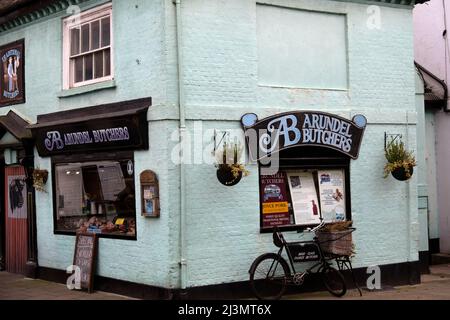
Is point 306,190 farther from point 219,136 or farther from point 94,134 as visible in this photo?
point 94,134

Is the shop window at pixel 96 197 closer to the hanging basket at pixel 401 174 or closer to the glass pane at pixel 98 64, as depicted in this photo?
the glass pane at pixel 98 64

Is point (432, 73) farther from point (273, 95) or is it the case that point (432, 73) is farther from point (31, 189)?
point (31, 189)

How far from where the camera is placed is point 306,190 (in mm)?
11258

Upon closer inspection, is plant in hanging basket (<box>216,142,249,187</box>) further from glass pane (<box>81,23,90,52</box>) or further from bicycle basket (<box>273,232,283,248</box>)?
glass pane (<box>81,23,90,52</box>)

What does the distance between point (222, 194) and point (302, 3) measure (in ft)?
12.1

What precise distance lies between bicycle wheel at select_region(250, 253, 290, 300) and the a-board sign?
285 cm

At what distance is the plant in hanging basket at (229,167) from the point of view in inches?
383

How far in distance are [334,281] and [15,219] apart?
686cm

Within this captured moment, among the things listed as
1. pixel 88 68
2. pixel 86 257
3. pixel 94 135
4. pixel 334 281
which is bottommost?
pixel 334 281

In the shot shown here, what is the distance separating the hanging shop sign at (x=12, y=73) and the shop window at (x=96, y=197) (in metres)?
2.15

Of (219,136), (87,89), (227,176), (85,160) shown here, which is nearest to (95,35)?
(87,89)

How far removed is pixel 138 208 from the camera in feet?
34.0

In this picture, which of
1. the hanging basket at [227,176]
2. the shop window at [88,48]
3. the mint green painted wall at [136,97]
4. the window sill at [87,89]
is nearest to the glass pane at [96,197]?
the mint green painted wall at [136,97]

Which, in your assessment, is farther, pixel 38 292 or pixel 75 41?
pixel 75 41
